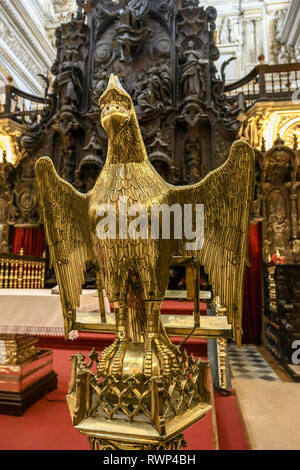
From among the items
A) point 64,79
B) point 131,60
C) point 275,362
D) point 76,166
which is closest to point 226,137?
point 131,60

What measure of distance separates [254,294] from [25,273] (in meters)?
5.04

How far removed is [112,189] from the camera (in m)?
0.88

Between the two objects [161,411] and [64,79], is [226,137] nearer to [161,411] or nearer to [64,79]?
[64,79]

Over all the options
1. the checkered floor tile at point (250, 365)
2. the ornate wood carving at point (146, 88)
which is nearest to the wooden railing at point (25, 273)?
the ornate wood carving at point (146, 88)

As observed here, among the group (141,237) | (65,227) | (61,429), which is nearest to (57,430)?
(61,429)

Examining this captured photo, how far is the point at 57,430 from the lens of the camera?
154 centimetres

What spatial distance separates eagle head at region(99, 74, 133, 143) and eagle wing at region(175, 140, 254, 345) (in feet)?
0.87

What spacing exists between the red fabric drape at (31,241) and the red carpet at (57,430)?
548cm

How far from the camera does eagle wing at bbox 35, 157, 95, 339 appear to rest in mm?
966

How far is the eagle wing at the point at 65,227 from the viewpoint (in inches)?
38.0

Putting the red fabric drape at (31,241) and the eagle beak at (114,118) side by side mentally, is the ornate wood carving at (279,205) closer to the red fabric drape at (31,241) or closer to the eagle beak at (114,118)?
the red fabric drape at (31,241)

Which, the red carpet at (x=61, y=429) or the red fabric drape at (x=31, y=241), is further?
the red fabric drape at (x=31, y=241)

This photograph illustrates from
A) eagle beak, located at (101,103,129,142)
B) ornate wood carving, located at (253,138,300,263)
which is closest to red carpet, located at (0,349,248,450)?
eagle beak, located at (101,103,129,142)

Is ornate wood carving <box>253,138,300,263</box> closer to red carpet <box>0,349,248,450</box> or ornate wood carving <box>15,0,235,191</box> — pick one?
ornate wood carving <box>15,0,235,191</box>
